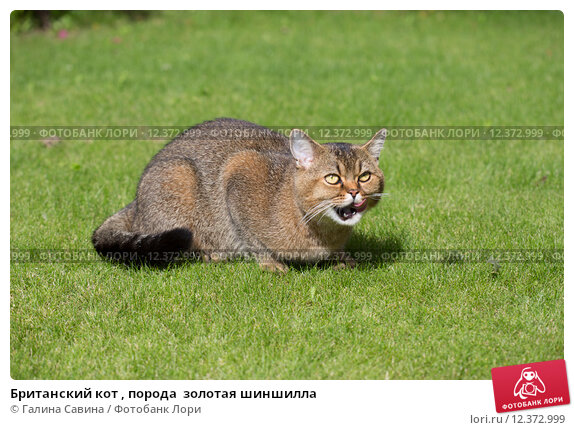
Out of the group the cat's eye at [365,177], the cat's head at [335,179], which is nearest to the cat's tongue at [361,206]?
the cat's head at [335,179]

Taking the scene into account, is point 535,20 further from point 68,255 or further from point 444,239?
point 68,255

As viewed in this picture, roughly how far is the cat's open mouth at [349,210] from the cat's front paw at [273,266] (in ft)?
2.69

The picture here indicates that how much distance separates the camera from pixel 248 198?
4844 mm

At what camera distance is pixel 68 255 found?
16.7ft

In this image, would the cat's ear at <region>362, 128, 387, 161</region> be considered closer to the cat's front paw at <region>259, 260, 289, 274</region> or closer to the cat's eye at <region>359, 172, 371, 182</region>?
the cat's eye at <region>359, 172, 371, 182</region>

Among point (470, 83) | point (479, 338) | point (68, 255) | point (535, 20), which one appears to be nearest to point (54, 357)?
point (68, 255)

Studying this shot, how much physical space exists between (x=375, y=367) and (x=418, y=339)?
0.44 metres

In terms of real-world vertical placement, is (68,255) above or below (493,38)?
below

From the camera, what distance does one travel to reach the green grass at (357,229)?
3844 mm

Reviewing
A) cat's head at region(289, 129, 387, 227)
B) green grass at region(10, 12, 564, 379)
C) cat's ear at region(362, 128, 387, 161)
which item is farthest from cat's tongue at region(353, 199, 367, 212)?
green grass at region(10, 12, 564, 379)
